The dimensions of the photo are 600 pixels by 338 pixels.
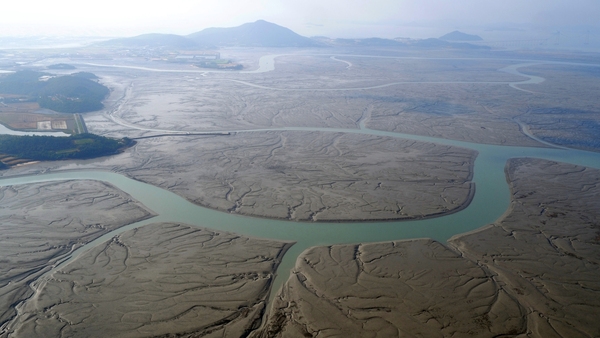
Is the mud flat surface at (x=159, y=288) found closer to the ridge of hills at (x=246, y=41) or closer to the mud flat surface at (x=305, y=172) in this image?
the mud flat surface at (x=305, y=172)

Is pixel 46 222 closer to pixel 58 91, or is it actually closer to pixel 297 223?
pixel 297 223

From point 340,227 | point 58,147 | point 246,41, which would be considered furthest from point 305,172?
point 246,41

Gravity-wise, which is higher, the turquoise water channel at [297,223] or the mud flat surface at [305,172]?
the mud flat surface at [305,172]

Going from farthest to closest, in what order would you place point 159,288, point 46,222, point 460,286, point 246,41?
point 246,41
point 46,222
point 460,286
point 159,288

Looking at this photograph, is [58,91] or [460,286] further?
[58,91]

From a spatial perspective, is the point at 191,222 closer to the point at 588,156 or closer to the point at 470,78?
the point at 588,156

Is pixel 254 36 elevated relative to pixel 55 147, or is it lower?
elevated

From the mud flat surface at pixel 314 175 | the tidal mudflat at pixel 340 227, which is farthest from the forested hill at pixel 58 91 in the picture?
the mud flat surface at pixel 314 175
